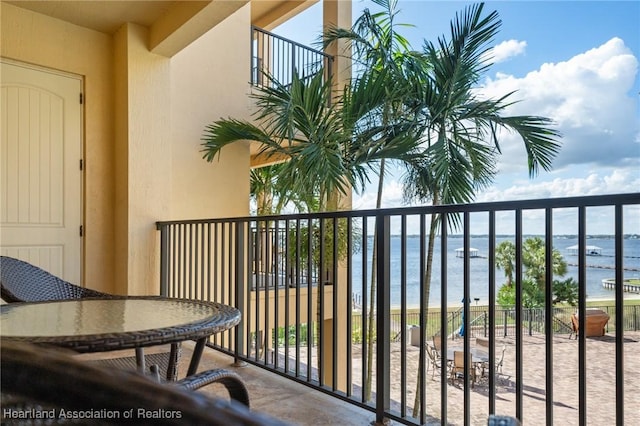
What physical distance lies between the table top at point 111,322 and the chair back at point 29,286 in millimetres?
211

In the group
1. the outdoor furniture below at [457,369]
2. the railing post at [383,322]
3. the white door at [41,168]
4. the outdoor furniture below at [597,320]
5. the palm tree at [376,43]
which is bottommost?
the outdoor furniture below at [457,369]

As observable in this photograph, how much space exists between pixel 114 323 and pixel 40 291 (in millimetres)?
848

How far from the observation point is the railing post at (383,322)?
6.68ft

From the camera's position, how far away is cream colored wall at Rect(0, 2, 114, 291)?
12.0ft

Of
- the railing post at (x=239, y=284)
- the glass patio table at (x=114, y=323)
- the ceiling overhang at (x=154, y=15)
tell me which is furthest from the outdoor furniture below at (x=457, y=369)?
the glass patio table at (x=114, y=323)

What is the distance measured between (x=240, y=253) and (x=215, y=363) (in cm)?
74

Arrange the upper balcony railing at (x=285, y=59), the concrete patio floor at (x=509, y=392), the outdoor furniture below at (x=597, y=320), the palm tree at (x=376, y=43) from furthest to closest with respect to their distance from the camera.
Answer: the upper balcony railing at (x=285, y=59)
the palm tree at (x=376, y=43)
the outdoor furniture below at (x=597, y=320)
the concrete patio floor at (x=509, y=392)

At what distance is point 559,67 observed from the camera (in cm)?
2405

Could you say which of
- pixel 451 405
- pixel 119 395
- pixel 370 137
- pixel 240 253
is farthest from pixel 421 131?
pixel 451 405

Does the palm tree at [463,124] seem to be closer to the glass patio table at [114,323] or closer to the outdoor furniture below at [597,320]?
the outdoor furniture below at [597,320]

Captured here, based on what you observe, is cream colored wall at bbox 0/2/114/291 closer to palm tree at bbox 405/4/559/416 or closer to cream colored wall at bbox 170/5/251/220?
cream colored wall at bbox 170/5/251/220

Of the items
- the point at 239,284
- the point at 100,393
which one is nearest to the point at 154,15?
the point at 239,284

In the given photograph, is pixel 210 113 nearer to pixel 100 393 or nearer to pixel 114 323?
pixel 114 323

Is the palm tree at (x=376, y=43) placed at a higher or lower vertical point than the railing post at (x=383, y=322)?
higher
